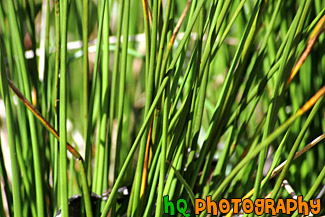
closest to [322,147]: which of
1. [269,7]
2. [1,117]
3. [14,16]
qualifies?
[269,7]

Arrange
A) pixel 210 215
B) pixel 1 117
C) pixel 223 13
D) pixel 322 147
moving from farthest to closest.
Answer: pixel 1 117
pixel 322 147
pixel 210 215
pixel 223 13

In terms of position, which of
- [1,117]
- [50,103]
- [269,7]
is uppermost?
[269,7]

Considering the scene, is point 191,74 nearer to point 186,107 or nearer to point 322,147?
point 186,107

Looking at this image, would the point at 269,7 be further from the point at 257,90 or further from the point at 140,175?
the point at 140,175

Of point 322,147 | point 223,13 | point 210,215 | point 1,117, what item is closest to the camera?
point 223,13

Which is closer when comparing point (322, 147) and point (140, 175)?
point (140, 175)

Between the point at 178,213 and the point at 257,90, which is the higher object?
the point at 257,90

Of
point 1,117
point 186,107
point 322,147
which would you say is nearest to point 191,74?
point 186,107

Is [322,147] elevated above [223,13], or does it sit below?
below

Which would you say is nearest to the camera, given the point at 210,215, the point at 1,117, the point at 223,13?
the point at 223,13
